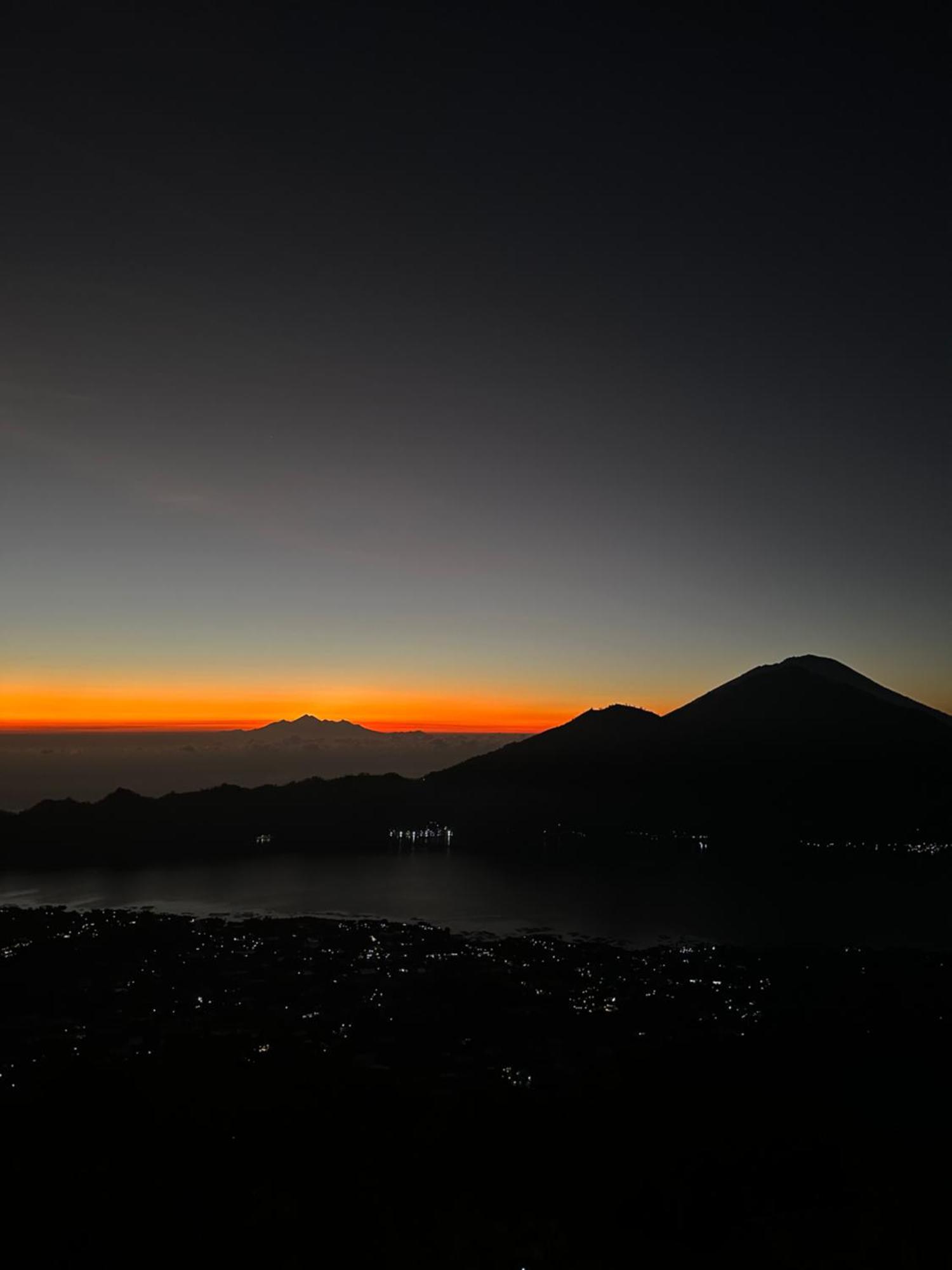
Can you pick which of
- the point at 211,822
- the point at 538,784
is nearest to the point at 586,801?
the point at 538,784

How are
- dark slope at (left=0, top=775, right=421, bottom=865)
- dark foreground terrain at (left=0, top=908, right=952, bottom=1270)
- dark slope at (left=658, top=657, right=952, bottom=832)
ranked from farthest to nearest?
dark slope at (left=658, top=657, right=952, bottom=832), dark slope at (left=0, top=775, right=421, bottom=865), dark foreground terrain at (left=0, top=908, right=952, bottom=1270)

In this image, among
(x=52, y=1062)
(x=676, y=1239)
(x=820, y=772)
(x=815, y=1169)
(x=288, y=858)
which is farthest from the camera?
(x=820, y=772)

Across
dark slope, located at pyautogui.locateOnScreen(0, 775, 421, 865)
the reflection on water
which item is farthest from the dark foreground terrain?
dark slope, located at pyautogui.locateOnScreen(0, 775, 421, 865)

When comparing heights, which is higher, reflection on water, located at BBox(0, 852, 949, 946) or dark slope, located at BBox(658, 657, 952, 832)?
dark slope, located at BBox(658, 657, 952, 832)

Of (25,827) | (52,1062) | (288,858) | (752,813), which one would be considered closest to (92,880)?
(288,858)

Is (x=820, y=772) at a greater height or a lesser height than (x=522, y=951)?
greater

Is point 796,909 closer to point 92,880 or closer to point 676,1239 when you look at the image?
point 676,1239

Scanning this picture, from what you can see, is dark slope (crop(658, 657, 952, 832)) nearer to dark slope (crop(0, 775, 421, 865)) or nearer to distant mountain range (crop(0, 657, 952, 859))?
distant mountain range (crop(0, 657, 952, 859))
